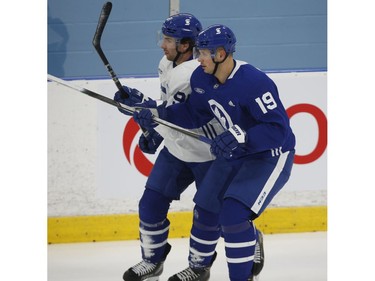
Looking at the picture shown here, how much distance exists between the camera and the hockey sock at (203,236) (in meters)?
3.40

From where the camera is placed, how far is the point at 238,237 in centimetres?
308

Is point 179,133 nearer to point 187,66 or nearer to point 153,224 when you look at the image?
point 187,66

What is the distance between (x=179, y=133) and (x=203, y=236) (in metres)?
0.44

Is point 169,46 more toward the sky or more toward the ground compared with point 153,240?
more toward the sky

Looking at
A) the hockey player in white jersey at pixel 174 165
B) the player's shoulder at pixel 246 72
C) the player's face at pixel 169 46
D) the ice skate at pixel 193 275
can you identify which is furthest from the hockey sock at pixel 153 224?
the player's shoulder at pixel 246 72

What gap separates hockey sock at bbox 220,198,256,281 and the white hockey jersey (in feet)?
1.44

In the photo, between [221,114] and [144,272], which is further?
[144,272]

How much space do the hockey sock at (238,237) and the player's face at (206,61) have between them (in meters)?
0.49

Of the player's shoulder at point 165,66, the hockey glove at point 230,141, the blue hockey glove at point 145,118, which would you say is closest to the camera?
the hockey glove at point 230,141

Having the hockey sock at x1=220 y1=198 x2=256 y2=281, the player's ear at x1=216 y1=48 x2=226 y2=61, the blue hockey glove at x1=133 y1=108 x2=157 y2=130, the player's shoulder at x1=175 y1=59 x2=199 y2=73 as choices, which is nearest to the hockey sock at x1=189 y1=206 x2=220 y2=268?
the hockey sock at x1=220 y1=198 x2=256 y2=281

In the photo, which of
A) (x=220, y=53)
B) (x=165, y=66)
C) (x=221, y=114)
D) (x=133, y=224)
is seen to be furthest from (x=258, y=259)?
(x=133, y=224)

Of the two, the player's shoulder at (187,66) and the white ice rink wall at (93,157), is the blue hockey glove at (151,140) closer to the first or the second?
the player's shoulder at (187,66)
